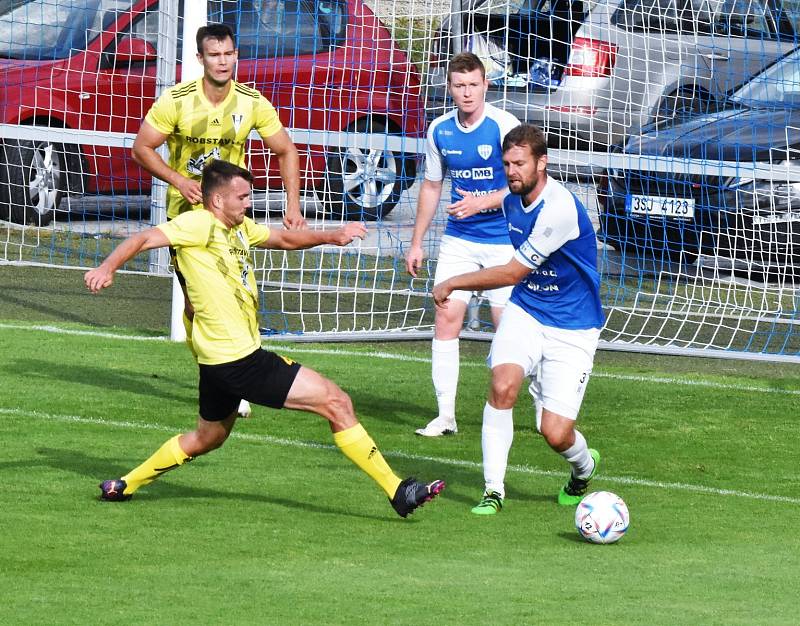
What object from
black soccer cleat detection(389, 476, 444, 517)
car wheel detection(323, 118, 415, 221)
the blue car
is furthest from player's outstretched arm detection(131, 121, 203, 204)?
the blue car

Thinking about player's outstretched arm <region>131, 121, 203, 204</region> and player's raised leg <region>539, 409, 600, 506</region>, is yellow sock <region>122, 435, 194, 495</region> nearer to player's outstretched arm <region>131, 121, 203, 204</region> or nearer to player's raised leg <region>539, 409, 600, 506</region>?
player's outstretched arm <region>131, 121, 203, 204</region>

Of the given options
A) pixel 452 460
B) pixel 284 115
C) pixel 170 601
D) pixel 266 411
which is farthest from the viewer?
pixel 284 115

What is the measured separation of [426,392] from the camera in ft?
34.3

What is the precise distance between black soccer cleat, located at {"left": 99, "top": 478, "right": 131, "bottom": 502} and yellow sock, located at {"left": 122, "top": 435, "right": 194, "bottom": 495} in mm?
20

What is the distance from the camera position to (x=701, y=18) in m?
12.9

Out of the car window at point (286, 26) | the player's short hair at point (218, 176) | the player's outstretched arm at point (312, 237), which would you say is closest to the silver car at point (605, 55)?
the car window at point (286, 26)

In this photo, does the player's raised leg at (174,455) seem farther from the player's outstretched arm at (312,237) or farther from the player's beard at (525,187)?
the player's beard at (525,187)

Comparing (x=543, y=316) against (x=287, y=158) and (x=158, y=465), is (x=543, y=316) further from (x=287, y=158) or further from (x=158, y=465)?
(x=287, y=158)

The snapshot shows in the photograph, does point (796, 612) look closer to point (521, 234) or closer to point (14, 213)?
point (521, 234)

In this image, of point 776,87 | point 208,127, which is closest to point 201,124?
point 208,127

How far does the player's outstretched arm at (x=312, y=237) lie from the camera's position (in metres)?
7.13

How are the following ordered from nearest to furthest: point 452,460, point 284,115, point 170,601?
point 170,601 < point 452,460 < point 284,115

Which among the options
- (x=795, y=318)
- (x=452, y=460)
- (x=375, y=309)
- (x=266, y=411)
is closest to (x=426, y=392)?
(x=266, y=411)

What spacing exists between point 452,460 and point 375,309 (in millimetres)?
4743
